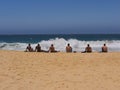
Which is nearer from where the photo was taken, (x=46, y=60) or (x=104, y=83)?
(x=104, y=83)

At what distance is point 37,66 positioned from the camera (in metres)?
12.8

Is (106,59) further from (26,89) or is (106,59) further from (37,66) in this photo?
(26,89)

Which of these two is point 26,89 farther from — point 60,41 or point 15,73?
point 60,41

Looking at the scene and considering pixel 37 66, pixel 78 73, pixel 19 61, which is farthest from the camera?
pixel 19 61

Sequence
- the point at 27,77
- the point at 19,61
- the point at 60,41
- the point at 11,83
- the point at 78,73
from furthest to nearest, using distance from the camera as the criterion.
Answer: the point at 60,41 < the point at 19,61 < the point at 78,73 < the point at 27,77 < the point at 11,83

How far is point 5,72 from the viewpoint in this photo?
448 inches

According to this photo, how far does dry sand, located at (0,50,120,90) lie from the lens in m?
9.56

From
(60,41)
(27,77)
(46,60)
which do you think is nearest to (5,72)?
(27,77)

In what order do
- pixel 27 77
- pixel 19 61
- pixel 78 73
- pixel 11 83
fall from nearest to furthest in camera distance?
pixel 11 83 → pixel 27 77 → pixel 78 73 → pixel 19 61

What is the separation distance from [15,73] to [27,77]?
0.76 m

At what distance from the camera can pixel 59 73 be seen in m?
11.3

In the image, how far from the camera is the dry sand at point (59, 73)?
31.4 feet

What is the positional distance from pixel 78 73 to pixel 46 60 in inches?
135

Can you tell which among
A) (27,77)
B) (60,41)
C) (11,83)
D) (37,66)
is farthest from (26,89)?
(60,41)
